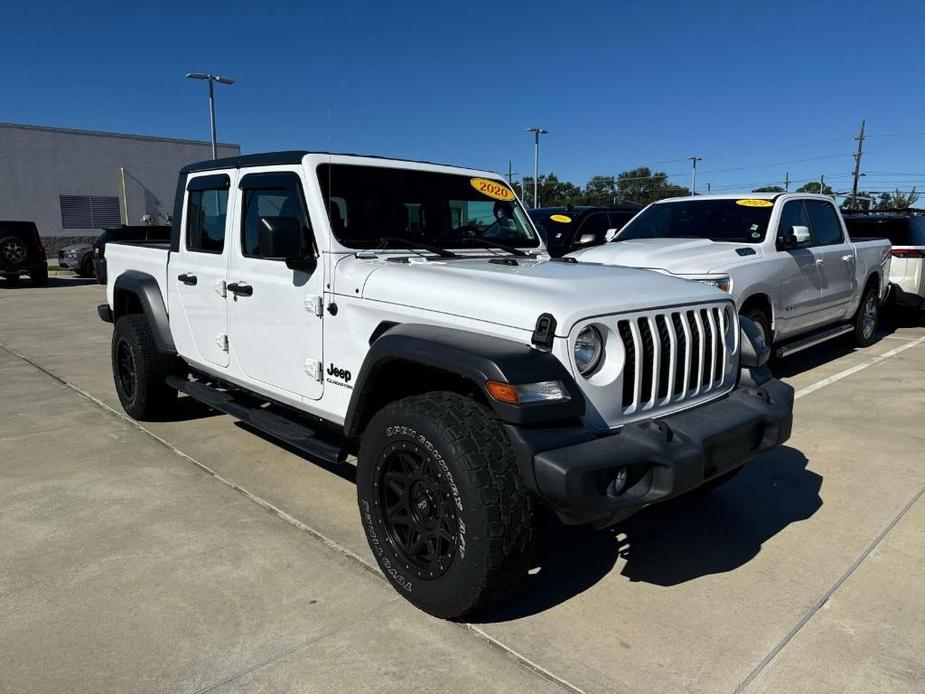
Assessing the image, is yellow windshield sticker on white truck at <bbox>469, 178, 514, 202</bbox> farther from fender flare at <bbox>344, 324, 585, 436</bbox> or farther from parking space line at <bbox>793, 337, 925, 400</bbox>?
parking space line at <bbox>793, 337, 925, 400</bbox>

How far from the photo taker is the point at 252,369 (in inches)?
164

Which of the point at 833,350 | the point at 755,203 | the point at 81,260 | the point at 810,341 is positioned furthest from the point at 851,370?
the point at 81,260

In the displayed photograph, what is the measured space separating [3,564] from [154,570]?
2.42 ft

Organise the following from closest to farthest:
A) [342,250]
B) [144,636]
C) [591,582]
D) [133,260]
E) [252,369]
Result: 1. [144,636]
2. [591,582]
3. [342,250]
4. [252,369]
5. [133,260]

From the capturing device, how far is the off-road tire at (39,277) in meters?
18.1

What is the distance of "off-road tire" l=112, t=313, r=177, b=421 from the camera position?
5262 millimetres

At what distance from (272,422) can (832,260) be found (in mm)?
6369

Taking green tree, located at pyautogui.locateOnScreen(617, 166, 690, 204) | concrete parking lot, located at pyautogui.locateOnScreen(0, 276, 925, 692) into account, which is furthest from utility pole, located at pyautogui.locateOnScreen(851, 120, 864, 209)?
concrete parking lot, located at pyautogui.locateOnScreen(0, 276, 925, 692)

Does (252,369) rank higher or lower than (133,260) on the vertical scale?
lower

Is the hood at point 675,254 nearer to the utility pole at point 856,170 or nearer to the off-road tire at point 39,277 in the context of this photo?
the off-road tire at point 39,277

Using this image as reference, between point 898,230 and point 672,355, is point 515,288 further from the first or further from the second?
point 898,230

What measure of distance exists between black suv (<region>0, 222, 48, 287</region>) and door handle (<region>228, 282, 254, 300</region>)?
54.0ft

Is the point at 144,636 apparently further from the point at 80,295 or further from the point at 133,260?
the point at 80,295

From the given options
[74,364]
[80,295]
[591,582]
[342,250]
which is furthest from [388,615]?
[80,295]
